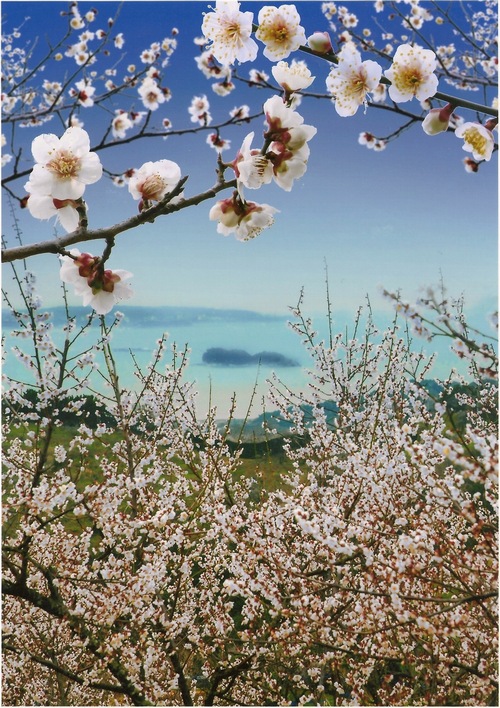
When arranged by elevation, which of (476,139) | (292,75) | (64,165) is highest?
(476,139)

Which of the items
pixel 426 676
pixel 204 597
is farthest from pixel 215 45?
pixel 204 597

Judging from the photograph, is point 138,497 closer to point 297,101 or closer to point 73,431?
point 297,101

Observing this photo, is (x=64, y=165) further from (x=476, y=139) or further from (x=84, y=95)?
(x=84, y=95)

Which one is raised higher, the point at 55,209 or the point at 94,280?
the point at 55,209

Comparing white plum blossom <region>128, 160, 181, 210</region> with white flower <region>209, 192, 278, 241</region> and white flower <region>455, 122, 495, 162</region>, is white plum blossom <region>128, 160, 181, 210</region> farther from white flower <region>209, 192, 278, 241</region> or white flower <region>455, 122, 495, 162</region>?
white flower <region>455, 122, 495, 162</region>

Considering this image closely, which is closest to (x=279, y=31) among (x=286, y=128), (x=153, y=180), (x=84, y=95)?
(x=286, y=128)

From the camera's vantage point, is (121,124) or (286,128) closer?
(286,128)

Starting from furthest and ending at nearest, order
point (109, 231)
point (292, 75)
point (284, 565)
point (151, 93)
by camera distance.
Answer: point (151, 93), point (284, 565), point (292, 75), point (109, 231)

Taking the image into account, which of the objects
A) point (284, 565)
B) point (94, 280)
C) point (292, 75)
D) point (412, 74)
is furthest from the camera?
point (284, 565)

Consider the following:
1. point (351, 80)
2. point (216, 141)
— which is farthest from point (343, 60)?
point (216, 141)
